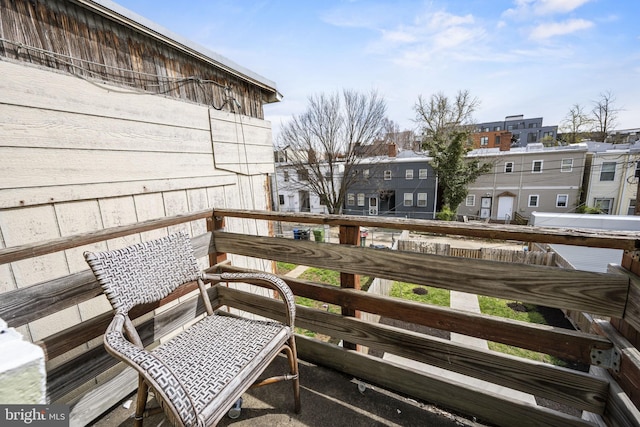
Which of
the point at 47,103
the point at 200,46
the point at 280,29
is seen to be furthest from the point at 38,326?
the point at 280,29

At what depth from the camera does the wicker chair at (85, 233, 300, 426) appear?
86 centimetres

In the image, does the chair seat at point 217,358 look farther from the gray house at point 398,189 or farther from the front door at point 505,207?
the front door at point 505,207

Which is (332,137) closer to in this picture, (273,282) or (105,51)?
(105,51)

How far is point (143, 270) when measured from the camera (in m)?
1.35

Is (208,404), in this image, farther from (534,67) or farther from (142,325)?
(534,67)

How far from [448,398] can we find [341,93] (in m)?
12.6

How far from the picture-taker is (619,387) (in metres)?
1.03

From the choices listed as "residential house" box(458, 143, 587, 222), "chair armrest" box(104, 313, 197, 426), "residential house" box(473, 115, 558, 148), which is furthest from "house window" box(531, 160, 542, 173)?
"chair armrest" box(104, 313, 197, 426)

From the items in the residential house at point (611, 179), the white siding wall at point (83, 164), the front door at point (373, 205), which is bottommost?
the front door at point (373, 205)

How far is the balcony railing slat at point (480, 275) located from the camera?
105 cm

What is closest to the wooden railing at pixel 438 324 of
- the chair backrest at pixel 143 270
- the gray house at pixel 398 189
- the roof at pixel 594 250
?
the chair backrest at pixel 143 270

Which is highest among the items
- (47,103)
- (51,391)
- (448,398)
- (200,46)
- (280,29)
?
(280,29)

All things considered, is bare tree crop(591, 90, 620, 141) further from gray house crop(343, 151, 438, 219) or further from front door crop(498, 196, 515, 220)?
gray house crop(343, 151, 438, 219)

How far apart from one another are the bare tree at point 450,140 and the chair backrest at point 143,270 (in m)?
16.0
